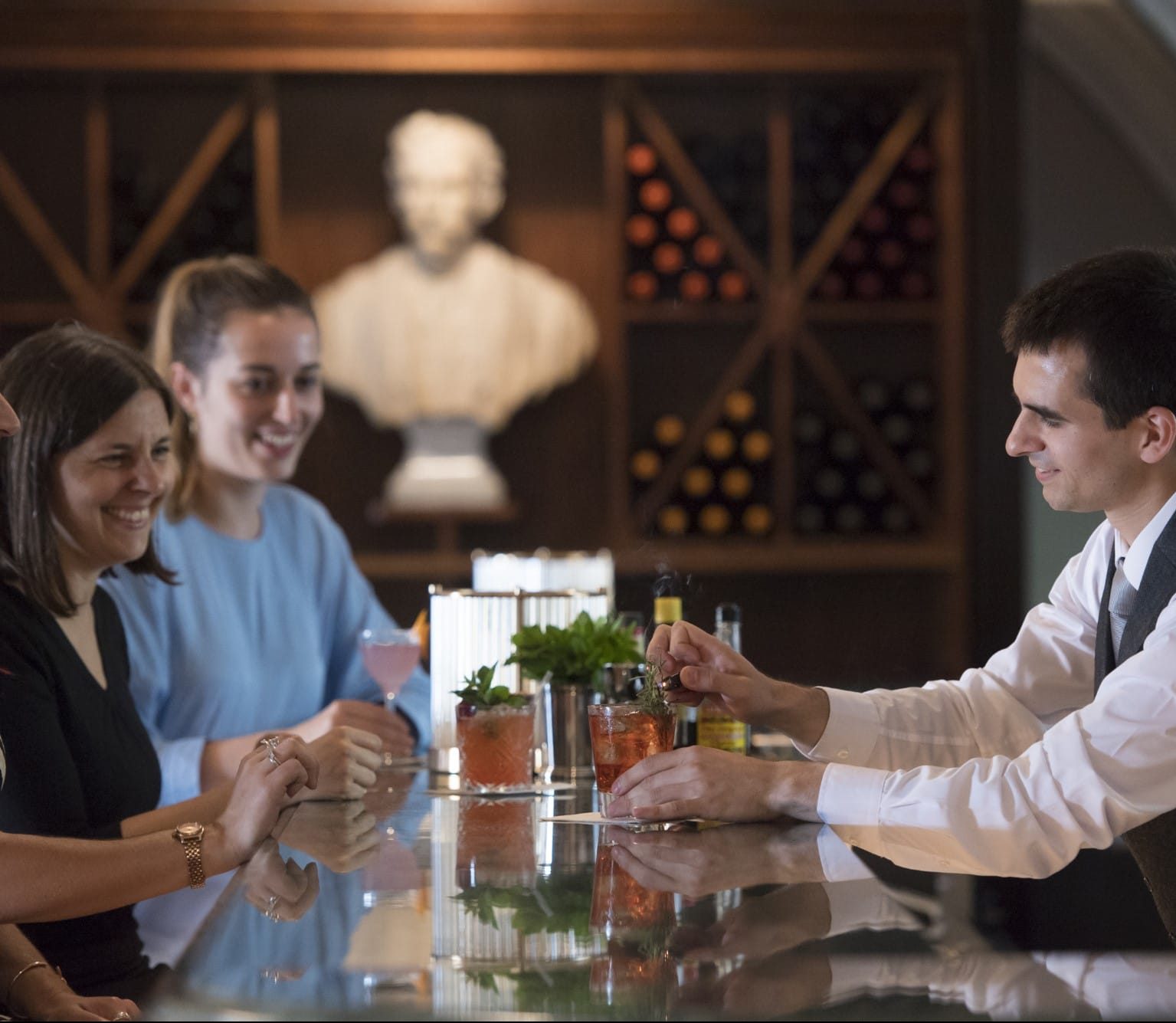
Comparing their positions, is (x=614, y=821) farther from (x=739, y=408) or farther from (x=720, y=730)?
(x=739, y=408)

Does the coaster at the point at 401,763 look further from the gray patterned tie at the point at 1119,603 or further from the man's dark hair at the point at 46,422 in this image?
the gray patterned tie at the point at 1119,603

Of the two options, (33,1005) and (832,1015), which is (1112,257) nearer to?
(832,1015)

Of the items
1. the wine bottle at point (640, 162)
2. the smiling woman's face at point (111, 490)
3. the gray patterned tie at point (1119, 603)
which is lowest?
the gray patterned tie at point (1119, 603)

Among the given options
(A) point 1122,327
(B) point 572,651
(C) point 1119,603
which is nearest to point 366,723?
(B) point 572,651

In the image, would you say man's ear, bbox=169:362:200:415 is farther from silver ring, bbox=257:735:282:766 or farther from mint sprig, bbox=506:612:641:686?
silver ring, bbox=257:735:282:766

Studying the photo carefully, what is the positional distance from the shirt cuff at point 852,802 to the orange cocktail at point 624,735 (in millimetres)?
187

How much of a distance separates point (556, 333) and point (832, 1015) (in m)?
3.52

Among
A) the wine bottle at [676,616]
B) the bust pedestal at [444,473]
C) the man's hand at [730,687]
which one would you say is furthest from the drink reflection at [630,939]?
the bust pedestal at [444,473]

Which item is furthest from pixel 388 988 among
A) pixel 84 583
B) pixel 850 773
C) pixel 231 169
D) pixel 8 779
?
pixel 231 169

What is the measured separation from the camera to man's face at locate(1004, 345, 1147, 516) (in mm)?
1628

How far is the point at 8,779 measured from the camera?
1657 millimetres

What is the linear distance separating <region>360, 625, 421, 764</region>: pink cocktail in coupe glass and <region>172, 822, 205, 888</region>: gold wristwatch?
1.98ft

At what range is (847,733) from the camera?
71.1 inches

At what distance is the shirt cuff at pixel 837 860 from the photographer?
132 cm
